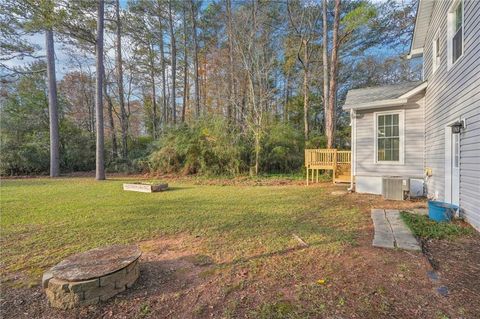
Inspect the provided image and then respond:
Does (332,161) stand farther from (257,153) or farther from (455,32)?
(455,32)

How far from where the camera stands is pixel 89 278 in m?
2.08

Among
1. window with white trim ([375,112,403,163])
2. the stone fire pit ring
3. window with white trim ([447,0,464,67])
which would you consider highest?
window with white trim ([447,0,464,67])

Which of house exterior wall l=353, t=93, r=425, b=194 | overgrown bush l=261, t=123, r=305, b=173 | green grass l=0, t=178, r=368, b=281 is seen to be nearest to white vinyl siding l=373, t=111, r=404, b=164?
house exterior wall l=353, t=93, r=425, b=194

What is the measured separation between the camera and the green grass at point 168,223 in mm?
3242

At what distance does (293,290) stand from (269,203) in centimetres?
385

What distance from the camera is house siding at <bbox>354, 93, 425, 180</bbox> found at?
6922 millimetres

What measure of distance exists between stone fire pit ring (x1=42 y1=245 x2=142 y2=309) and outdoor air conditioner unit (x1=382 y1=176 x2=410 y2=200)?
6.62m

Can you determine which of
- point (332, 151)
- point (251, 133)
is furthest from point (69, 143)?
point (332, 151)

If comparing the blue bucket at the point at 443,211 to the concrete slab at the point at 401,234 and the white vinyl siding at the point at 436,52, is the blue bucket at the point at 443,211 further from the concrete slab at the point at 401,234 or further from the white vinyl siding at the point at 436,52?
the white vinyl siding at the point at 436,52

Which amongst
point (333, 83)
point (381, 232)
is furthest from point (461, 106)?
point (333, 83)

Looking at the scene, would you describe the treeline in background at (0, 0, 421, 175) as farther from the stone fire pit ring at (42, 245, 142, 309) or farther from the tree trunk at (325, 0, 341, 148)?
the stone fire pit ring at (42, 245, 142, 309)

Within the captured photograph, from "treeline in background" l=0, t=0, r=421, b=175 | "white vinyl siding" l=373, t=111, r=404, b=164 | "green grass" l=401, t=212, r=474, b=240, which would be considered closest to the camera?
"green grass" l=401, t=212, r=474, b=240

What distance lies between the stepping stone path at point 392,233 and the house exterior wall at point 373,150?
2.74 meters

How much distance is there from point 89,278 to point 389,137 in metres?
8.03
